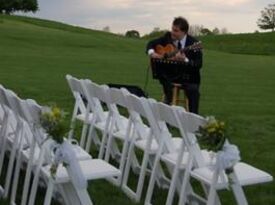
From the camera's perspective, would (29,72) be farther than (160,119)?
Yes

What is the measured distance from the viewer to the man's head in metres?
10.6

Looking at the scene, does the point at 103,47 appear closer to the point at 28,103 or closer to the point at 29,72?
the point at 29,72

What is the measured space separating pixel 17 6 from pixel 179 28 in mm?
71152

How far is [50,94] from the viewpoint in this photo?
15.6 metres

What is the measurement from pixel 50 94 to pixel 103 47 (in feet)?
79.0

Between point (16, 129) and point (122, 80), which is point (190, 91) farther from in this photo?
point (122, 80)

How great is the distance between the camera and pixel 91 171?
5.88 m

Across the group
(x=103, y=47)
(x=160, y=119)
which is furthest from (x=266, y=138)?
(x=103, y=47)

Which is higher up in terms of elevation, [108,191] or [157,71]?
[157,71]

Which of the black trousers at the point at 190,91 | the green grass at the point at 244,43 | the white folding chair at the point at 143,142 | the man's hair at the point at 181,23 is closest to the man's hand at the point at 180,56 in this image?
the man's hair at the point at 181,23

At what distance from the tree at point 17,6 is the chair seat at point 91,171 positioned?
71.7 m

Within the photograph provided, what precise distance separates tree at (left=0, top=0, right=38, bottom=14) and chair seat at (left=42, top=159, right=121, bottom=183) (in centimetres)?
7170

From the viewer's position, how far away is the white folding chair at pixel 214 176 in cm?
529

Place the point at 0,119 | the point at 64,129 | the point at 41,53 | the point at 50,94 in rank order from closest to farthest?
the point at 64,129
the point at 0,119
the point at 50,94
the point at 41,53
